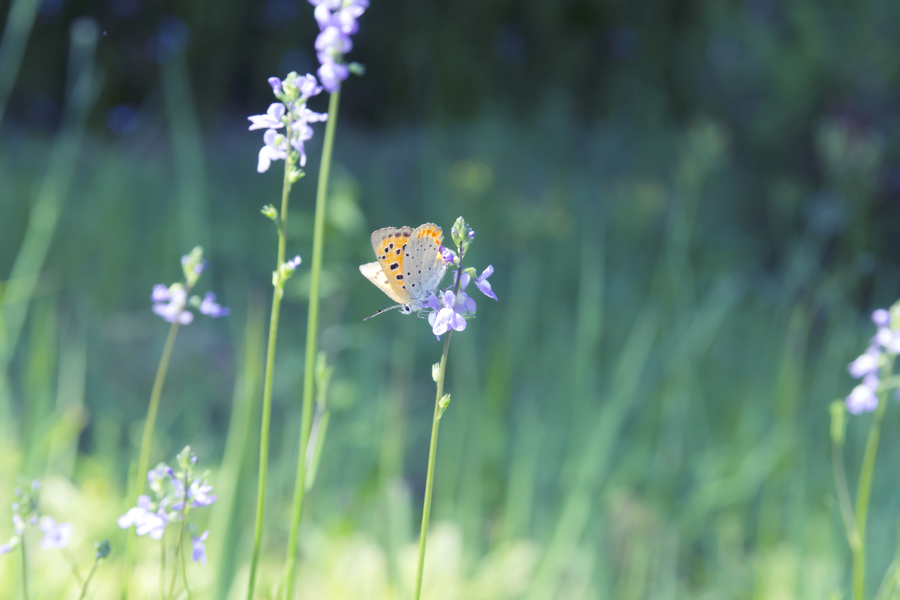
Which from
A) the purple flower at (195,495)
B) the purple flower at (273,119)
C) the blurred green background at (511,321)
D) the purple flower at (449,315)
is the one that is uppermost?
the blurred green background at (511,321)

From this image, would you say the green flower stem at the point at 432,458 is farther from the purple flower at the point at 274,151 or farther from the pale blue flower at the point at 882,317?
the pale blue flower at the point at 882,317

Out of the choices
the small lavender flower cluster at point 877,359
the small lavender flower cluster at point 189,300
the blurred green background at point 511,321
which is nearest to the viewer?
the small lavender flower cluster at point 189,300

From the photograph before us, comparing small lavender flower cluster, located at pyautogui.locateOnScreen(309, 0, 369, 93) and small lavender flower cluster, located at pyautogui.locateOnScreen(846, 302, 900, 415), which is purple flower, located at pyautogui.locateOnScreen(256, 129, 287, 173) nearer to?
small lavender flower cluster, located at pyautogui.locateOnScreen(309, 0, 369, 93)

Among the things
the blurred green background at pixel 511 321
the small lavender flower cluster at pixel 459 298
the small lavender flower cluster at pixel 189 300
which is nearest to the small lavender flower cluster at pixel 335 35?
the small lavender flower cluster at pixel 459 298

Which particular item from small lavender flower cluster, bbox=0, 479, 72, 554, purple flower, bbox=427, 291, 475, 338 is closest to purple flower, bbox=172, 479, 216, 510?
small lavender flower cluster, bbox=0, 479, 72, 554

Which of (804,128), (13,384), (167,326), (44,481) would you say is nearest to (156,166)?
(167,326)

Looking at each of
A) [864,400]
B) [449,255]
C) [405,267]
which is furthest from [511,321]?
[449,255]
